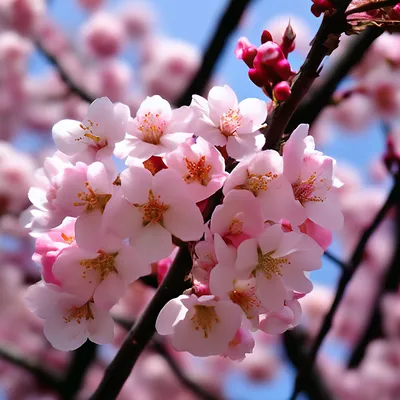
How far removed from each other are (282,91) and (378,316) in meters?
2.77

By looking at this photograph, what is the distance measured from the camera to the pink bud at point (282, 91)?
0.59 m

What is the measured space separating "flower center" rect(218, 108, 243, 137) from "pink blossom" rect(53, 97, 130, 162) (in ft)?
0.37

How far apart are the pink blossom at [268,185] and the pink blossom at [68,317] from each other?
210 mm

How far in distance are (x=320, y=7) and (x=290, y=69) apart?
0.25 feet

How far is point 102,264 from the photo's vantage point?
0.59m

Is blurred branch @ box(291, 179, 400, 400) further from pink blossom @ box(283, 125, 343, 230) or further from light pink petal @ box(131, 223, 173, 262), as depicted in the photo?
light pink petal @ box(131, 223, 173, 262)

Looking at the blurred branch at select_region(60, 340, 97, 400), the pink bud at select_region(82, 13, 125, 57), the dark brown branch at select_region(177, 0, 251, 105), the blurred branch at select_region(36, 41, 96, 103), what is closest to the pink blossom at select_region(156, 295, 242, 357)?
the dark brown branch at select_region(177, 0, 251, 105)

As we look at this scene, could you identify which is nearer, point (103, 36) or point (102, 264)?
point (102, 264)

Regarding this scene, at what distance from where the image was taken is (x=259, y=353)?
13.4 feet

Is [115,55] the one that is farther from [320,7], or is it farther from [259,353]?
[320,7]

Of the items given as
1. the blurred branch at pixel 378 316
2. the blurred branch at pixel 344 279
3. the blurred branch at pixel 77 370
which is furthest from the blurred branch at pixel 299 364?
the blurred branch at pixel 344 279

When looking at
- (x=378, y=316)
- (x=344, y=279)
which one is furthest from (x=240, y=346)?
(x=378, y=316)

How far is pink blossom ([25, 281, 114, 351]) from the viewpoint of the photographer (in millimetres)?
609

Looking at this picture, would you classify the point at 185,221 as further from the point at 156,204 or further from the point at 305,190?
the point at 305,190
